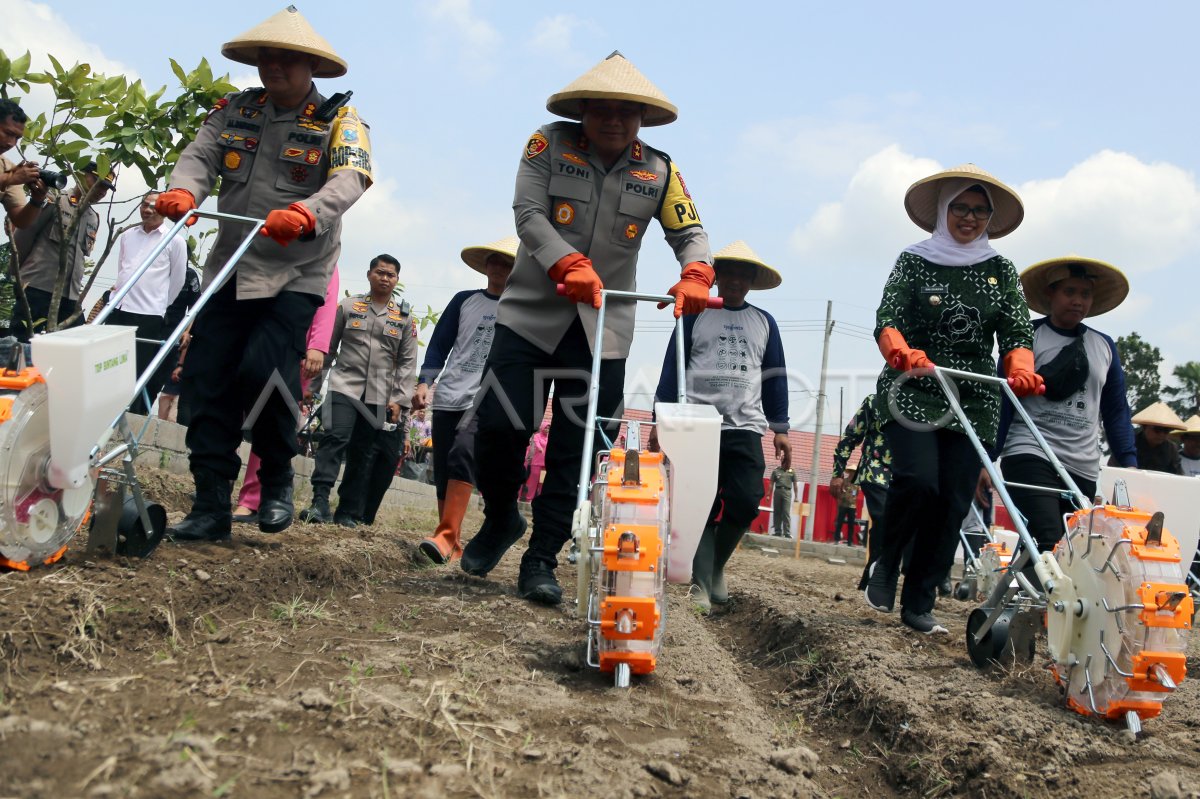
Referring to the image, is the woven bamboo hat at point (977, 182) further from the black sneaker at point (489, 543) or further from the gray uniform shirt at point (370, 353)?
the gray uniform shirt at point (370, 353)

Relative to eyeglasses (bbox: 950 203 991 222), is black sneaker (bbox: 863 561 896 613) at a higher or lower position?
lower

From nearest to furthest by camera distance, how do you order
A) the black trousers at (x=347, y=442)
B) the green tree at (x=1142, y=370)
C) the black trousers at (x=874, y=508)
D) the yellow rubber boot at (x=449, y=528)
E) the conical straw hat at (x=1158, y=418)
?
the yellow rubber boot at (x=449, y=528), the black trousers at (x=347, y=442), the black trousers at (x=874, y=508), the conical straw hat at (x=1158, y=418), the green tree at (x=1142, y=370)

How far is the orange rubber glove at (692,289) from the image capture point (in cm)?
428

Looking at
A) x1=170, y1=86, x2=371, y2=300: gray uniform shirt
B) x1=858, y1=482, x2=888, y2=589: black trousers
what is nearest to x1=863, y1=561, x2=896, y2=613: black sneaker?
x1=858, y1=482, x2=888, y2=589: black trousers

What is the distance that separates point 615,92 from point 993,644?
2.58 meters

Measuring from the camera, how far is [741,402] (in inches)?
257

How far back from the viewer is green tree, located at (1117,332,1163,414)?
49.6 meters

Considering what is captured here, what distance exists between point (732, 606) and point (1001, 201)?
2840 millimetres

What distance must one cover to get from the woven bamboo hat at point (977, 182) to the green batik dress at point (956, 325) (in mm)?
359

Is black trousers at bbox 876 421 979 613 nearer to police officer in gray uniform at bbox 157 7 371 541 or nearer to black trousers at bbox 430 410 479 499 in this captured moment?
black trousers at bbox 430 410 479 499

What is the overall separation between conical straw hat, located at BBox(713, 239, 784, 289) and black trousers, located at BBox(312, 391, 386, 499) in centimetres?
262

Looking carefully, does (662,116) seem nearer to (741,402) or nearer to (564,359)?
(564,359)

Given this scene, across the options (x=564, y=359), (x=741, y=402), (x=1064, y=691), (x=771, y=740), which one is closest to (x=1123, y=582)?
(x=1064, y=691)

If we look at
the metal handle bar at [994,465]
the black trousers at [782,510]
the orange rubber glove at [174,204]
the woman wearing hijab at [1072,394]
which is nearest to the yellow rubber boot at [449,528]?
the orange rubber glove at [174,204]
